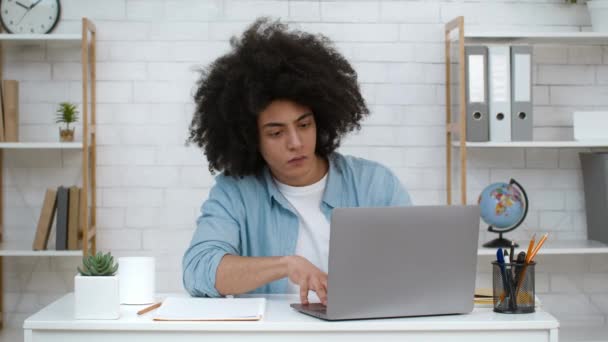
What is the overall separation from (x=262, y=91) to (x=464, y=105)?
4.50 ft

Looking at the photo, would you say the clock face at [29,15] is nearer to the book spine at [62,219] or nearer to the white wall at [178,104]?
the white wall at [178,104]

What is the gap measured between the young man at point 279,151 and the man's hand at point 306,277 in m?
0.27

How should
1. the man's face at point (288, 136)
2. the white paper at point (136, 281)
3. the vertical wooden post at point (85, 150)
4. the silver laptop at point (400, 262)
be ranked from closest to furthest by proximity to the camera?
the silver laptop at point (400, 262)
the white paper at point (136, 281)
the man's face at point (288, 136)
the vertical wooden post at point (85, 150)

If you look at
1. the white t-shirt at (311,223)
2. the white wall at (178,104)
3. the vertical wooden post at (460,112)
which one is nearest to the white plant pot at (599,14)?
the white wall at (178,104)

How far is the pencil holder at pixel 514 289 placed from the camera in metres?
1.76

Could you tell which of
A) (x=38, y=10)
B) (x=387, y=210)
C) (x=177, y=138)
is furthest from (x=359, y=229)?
(x=38, y=10)

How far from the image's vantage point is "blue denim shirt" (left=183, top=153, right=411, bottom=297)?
86.2 inches

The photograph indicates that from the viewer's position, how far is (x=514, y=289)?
69.3 inches

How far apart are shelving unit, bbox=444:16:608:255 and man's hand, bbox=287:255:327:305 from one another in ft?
5.13

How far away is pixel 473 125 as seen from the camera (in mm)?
3348

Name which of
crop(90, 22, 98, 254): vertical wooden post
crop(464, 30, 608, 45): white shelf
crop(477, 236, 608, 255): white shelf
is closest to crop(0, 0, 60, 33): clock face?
crop(90, 22, 98, 254): vertical wooden post

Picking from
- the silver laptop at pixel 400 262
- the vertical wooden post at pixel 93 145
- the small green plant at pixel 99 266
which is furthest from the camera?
the vertical wooden post at pixel 93 145

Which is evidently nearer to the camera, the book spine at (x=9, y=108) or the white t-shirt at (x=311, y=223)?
the white t-shirt at (x=311, y=223)

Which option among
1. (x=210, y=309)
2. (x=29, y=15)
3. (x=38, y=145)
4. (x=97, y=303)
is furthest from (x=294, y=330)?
(x=29, y=15)
